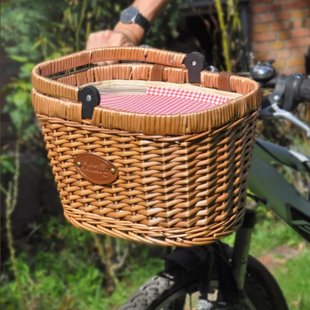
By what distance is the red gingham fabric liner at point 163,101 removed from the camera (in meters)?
2.38

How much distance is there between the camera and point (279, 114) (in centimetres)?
293

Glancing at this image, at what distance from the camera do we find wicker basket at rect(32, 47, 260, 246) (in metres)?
2.11

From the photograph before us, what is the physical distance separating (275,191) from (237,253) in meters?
0.25

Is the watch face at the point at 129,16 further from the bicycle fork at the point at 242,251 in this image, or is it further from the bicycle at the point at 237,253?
the bicycle fork at the point at 242,251

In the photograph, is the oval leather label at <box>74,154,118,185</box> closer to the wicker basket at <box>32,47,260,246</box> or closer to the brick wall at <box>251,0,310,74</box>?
the wicker basket at <box>32,47,260,246</box>

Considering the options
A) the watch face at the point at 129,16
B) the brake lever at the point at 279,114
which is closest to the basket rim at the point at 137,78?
the watch face at the point at 129,16

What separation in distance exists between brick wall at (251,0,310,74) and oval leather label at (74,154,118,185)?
15.2ft

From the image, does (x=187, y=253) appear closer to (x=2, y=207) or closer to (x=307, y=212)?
(x=307, y=212)

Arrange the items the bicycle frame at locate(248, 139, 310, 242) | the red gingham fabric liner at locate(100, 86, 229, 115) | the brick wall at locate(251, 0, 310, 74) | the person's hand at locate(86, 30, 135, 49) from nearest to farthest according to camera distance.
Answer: the red gingham fabric liner at locate(100, 86, 229, 115)
the person's hand at locate(86, 30, 135, 49)
the bicycle frame at locate(248, 139, 310, 242)
the brick wall at locate(251, 0, 310, 74)

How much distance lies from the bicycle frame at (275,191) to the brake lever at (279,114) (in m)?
0.16

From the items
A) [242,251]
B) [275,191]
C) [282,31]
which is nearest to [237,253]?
[242,251]

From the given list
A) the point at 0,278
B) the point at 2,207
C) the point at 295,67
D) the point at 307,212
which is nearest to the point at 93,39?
the point at 307,212

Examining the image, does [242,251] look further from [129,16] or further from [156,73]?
[129,16]

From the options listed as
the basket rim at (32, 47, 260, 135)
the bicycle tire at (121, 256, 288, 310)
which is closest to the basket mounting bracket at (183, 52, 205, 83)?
the basket rim at (32, 47, 260, 135)
